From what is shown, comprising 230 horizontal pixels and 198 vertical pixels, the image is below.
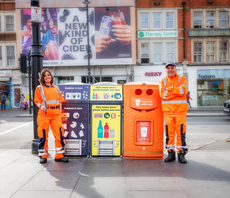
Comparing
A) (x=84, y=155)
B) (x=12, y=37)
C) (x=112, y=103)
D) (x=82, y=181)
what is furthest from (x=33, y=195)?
(x=12, y=37)

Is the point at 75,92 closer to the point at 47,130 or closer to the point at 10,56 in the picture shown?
the point at 47,130

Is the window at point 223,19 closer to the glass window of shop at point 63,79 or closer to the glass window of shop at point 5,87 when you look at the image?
the glass window of shop at point 63,79

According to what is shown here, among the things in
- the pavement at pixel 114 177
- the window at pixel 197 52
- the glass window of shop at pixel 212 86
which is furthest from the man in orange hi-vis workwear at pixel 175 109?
the window at pixel 197 52

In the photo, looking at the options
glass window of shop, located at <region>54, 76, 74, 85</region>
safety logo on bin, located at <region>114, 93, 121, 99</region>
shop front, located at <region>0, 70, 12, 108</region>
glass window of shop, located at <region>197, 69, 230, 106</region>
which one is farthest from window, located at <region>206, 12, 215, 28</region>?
safety logo on bin, located at <region>114, 93, 121, 99</region>

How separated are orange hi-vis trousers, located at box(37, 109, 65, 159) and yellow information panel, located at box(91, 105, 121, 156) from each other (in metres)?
0.66

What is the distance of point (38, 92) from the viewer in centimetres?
479

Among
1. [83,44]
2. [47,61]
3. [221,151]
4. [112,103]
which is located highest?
[83,44]

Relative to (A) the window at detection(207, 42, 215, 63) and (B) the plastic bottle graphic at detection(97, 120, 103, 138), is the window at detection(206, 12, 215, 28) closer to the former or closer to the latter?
(A) the window at detection(207, 42, 215, 63)

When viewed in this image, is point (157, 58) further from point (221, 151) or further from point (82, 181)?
point (82, 181)

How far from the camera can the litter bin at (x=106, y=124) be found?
5039 millimetres

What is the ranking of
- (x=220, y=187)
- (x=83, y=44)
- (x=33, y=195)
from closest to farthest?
1. (x=33, y=195)
2. (x=220, y=187)
3. (x=83, y=44)

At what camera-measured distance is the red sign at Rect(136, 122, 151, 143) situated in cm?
501

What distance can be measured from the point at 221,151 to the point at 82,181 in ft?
12.2

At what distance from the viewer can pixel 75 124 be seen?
16.6 ft
